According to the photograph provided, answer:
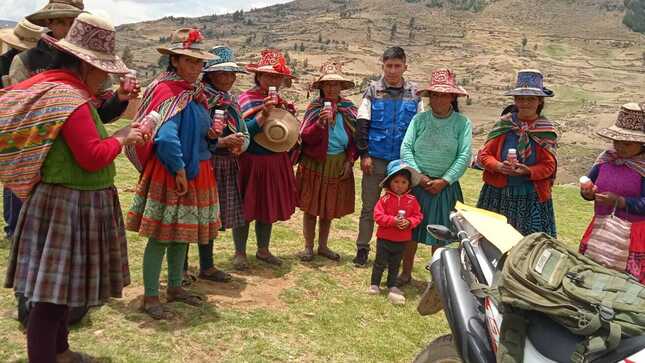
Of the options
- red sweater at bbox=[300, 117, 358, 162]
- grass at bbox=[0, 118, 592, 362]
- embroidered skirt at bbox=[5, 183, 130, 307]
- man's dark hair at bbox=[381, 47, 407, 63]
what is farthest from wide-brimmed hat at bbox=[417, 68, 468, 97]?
embroidered skirt at bbox=[5, 183, 130, 307]

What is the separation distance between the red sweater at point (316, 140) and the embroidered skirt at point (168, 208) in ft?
5.58

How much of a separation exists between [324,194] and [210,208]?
5.95 feet

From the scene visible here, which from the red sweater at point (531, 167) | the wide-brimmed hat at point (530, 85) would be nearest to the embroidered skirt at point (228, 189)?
the red sweater at point (531, 167)

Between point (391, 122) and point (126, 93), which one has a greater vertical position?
point (126, 93)

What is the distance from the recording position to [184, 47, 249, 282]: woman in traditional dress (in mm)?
4500

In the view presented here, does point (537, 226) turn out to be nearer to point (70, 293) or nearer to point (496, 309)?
point (496, 309)

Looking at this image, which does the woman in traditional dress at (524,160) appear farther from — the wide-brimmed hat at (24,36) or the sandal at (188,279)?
the wide-brimmed hat at (24,36)

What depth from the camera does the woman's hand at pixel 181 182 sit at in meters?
3.80

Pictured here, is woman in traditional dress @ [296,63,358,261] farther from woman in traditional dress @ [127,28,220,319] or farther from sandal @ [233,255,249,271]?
woman in traditional dress @ [127,28,220,319]

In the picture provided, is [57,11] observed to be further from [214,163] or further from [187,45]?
[214,163]

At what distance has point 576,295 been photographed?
1.99 m

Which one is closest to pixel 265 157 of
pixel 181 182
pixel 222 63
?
pixel 222 63

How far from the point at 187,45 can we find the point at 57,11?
3.47ft

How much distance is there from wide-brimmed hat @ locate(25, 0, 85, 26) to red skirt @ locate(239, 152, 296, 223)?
6.23 feet
